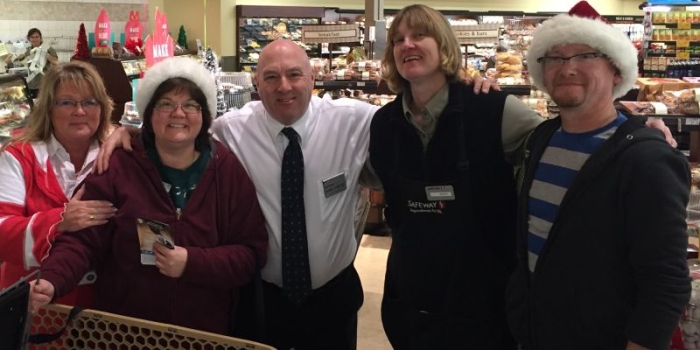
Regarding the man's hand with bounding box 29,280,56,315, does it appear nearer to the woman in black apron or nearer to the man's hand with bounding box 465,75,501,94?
the woman in black apron

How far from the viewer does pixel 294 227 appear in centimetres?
232

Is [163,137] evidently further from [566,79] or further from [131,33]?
[131,33]

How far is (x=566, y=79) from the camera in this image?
5.84 ft

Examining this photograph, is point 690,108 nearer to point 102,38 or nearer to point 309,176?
point 309,176

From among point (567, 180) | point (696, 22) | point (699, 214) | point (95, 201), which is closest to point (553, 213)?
point (567, 180)

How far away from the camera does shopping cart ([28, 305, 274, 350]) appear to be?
1.58 metres

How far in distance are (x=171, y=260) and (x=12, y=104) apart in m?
2.45

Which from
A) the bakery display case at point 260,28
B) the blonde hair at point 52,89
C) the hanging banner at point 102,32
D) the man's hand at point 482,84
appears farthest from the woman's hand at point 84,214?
the bakery display case at point 260,28

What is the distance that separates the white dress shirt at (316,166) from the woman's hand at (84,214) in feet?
1.80

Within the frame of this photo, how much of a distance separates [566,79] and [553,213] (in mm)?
377

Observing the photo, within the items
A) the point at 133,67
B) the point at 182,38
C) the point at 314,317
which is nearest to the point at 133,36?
the point at 133,67

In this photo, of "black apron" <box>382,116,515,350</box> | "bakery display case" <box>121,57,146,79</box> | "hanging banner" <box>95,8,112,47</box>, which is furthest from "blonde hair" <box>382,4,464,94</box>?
"hanging banner" <box>95,8,112,47</box>

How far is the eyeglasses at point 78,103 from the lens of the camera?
2.19m

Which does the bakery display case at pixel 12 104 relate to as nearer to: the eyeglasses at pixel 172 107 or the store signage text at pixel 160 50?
the store signage text at pixel 160 50
